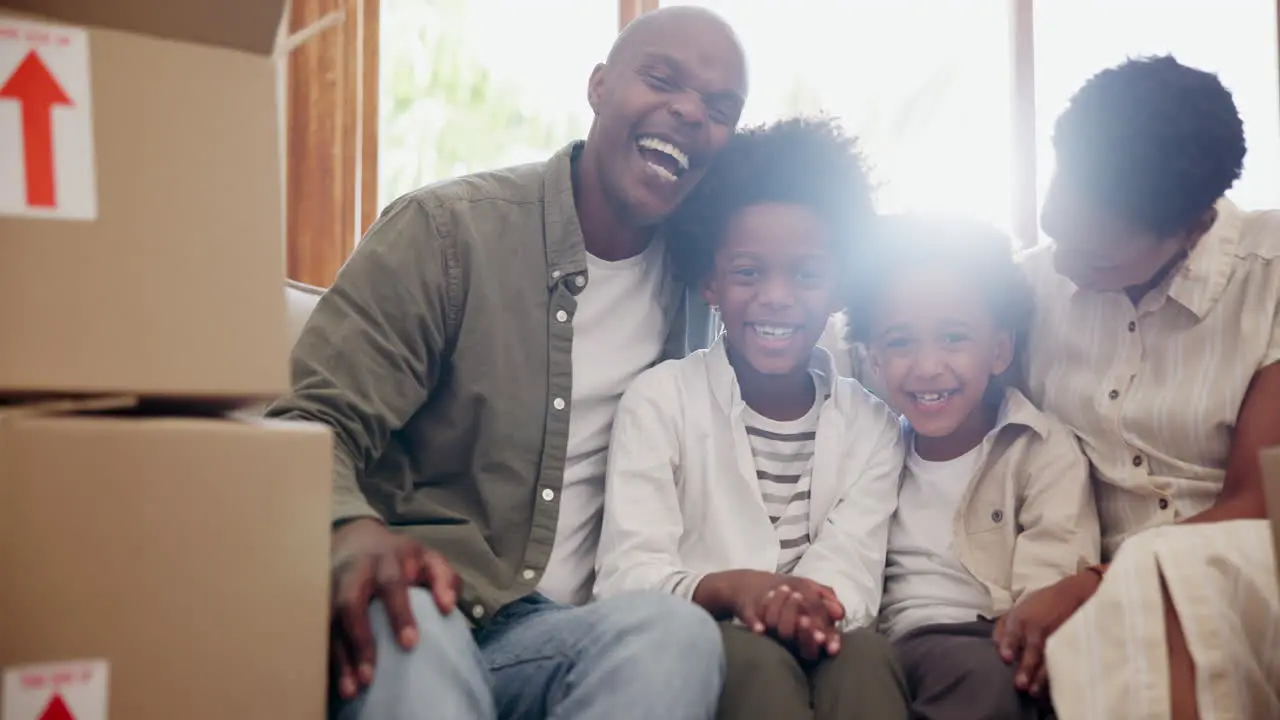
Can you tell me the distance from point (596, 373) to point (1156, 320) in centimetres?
68

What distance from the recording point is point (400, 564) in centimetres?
96

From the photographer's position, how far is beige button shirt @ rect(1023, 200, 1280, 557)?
1271 millimetres

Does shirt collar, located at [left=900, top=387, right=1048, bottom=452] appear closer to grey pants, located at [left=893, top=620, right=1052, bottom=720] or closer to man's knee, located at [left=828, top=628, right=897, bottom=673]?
grey pants, located at [left=893, top=620, right=1052, bottom=720]

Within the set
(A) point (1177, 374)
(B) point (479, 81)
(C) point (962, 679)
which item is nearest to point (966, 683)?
(C) point (962, 679)

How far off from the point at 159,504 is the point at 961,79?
8.22ft

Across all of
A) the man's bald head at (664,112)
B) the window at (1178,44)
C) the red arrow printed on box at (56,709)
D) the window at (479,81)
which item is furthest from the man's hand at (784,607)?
the window at (1178,44)

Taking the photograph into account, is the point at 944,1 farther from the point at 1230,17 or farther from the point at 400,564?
the point at 400,564

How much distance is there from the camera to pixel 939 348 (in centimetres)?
140

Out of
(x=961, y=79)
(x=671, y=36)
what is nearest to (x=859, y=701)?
(x=671, y=36)

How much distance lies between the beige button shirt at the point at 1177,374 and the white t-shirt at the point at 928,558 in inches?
6.3

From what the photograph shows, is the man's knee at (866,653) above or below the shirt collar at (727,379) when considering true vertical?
below

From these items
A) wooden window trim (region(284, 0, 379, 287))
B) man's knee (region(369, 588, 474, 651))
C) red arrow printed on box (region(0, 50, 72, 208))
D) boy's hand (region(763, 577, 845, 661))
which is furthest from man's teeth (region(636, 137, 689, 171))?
wooden window trim (region(284, 0, 379, 287))

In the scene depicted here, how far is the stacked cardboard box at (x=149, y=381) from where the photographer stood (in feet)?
2.23

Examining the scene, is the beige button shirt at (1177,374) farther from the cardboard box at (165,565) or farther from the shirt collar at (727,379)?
the cardboard box at (165,565)
